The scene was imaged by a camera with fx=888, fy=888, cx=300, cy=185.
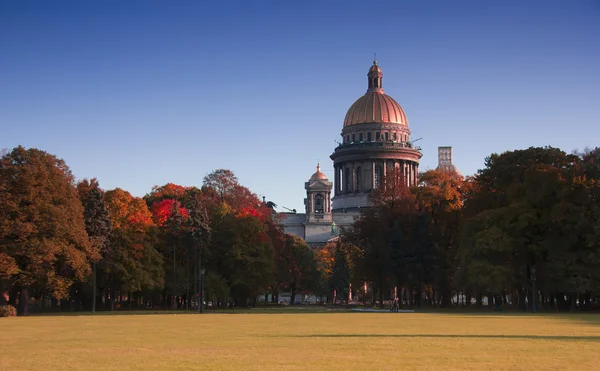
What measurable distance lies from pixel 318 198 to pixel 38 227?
12428cm

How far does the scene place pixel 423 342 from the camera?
2992 cm

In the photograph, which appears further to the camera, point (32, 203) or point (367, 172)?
point (367, 172)

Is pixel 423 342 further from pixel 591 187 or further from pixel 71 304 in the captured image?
pixel 71 304

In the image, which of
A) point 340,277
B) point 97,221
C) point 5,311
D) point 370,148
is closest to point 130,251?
point 97,221

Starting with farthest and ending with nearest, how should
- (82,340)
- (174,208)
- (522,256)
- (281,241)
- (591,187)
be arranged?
(281,241), (174,208), (522,256), (591,187), (82,340)

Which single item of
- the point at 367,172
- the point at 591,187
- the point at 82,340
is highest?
the point at 367,172

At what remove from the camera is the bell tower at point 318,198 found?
188 metres

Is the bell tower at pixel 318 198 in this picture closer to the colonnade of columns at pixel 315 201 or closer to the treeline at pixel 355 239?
the colonnade of columns at pixel 315 201

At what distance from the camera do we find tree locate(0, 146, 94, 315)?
66.5 metres

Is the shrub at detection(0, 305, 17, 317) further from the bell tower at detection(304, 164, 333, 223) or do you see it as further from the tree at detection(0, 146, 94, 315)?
the bell tower at detection(304, 164, 333, 223)

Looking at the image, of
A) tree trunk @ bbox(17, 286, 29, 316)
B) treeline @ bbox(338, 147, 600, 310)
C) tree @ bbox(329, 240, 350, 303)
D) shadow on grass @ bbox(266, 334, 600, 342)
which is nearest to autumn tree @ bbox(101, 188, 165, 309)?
tree trunk @ bbox(17, 286, 29, 316)

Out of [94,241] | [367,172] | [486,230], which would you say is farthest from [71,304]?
[367,172]

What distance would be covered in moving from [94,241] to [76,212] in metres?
3.34

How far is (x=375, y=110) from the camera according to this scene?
187 metres
